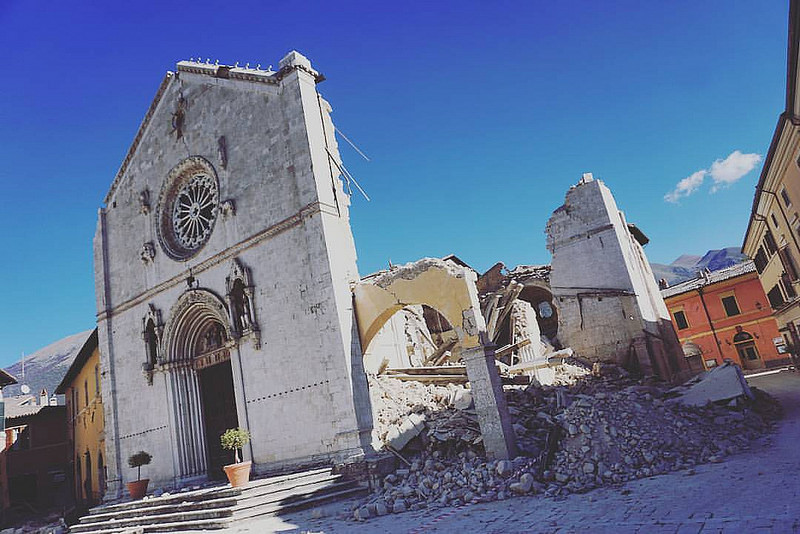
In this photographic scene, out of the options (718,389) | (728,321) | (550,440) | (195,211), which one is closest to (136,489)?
(195,211)

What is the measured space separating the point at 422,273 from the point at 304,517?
5525mm

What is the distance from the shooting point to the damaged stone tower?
16500 millimetres

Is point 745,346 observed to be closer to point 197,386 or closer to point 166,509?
point 197,386

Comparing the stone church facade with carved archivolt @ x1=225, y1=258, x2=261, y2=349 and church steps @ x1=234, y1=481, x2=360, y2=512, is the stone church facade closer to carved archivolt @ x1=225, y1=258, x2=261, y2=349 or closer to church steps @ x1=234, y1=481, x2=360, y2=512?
carved archivolt @ x1=225, y1=258, x2=261, y2=349

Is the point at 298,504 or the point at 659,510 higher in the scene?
the point at 298,504

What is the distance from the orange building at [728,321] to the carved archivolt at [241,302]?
26512mm

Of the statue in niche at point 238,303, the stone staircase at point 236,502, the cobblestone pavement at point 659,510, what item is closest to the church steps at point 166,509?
the stone staircase at point 236,502

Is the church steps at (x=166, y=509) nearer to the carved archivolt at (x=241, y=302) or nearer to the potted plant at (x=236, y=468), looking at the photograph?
the potted plant at (x=236, y=468)

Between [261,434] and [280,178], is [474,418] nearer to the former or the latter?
[261,434]

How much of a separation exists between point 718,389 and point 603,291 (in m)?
5.82

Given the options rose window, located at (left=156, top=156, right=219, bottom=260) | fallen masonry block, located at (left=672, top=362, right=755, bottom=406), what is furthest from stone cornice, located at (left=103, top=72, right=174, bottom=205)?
fallen masonry block, located at (left=672, top=362, right=755, bottom=406)

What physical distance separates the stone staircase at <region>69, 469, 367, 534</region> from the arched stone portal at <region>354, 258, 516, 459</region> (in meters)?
3.24

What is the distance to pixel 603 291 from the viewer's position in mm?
17172

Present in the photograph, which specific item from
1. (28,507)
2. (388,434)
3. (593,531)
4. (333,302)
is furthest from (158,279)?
(28,507)
